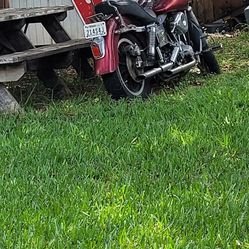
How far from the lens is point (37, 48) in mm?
5969

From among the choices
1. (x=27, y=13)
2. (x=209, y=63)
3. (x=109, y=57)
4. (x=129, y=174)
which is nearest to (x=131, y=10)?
(x=109, y=57)

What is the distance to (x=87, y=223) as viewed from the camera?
2.63 metres

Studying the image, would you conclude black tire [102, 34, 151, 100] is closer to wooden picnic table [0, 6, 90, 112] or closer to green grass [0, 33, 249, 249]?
green grass [0, 33, 249, 249]

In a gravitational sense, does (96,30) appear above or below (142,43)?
above

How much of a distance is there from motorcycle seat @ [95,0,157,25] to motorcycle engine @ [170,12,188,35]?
0.35m

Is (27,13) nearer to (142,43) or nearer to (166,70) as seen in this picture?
A: (142,43)

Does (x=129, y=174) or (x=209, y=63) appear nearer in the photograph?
(x=129, y=174)

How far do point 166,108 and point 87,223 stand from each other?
223 cm

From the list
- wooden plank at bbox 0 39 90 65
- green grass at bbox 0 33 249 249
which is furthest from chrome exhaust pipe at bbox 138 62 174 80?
wooden plank at bbox 0 39 90 65

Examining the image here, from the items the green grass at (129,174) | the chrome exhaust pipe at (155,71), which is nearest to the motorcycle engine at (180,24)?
the chrome exhaust pipe at (155,71)

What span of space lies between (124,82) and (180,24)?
1.13 metres

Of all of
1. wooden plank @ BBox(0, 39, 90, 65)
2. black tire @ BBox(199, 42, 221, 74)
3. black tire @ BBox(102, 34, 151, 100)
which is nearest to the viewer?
wooden plank @ BBox(0, 39, 90, 65)

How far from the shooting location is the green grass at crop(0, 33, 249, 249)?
99.3 inches

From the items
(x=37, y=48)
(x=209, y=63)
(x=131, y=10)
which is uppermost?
(x=131, y=10)
